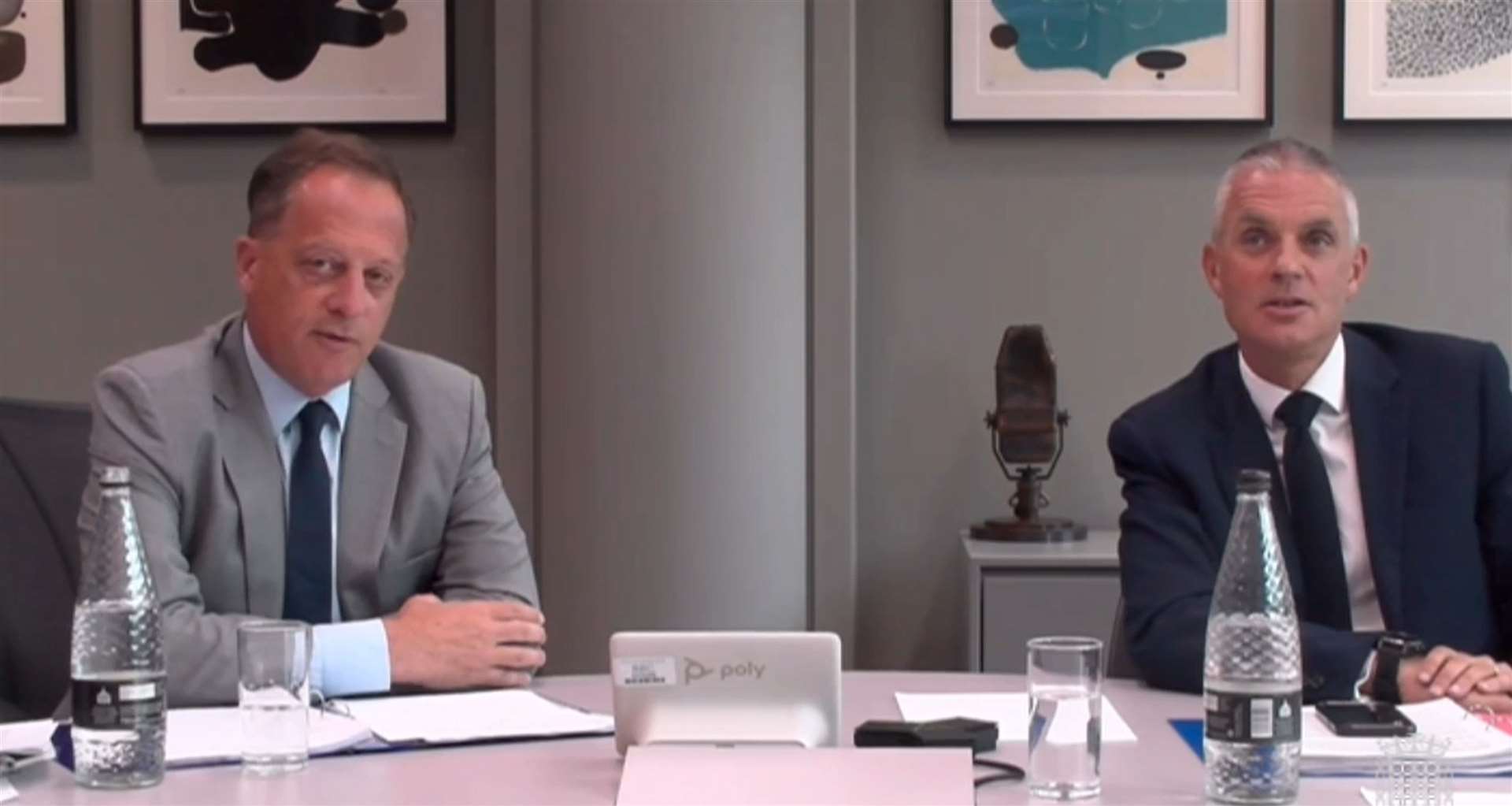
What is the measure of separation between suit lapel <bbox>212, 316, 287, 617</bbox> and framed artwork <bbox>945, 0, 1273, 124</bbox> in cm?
224

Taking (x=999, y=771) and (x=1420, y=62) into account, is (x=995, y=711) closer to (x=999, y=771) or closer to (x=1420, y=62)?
(x=999, y=771)

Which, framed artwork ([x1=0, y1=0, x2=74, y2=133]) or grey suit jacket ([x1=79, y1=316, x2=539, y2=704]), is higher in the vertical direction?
framed artwork ([x1=0, y1=0, x2=74, y2=133])

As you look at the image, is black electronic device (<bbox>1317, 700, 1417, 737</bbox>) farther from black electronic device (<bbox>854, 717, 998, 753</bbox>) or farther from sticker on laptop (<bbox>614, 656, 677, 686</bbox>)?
sticker on laptop (<bbox>614, 656, 677, 686</bbox>)

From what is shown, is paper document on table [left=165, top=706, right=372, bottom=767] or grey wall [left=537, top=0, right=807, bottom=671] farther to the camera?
grey wall [left=537, top=0, right=807, bottom=671]

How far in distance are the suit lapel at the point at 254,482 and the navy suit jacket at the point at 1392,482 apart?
3.71ft

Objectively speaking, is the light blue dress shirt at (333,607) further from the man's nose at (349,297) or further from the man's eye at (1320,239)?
the man's eye at (1320,239)

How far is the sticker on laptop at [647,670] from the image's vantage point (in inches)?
73.1

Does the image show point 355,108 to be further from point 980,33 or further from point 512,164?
point 980,33

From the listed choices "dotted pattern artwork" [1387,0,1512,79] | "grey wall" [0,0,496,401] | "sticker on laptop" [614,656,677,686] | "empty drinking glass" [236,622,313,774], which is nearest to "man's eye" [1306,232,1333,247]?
"sticker on laptop" [614,656,677,686]

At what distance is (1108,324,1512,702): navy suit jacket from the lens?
2549 millimetres

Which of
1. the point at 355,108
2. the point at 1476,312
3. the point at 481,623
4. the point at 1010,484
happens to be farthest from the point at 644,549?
the point at 1476,312

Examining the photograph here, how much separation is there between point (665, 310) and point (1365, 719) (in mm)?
2249

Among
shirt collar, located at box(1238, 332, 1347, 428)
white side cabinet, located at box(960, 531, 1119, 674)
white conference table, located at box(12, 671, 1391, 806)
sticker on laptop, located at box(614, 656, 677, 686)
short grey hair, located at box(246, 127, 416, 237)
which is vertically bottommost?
white side cabinet, located at box(960, 531, 1119, 674)

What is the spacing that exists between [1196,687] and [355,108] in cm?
272
